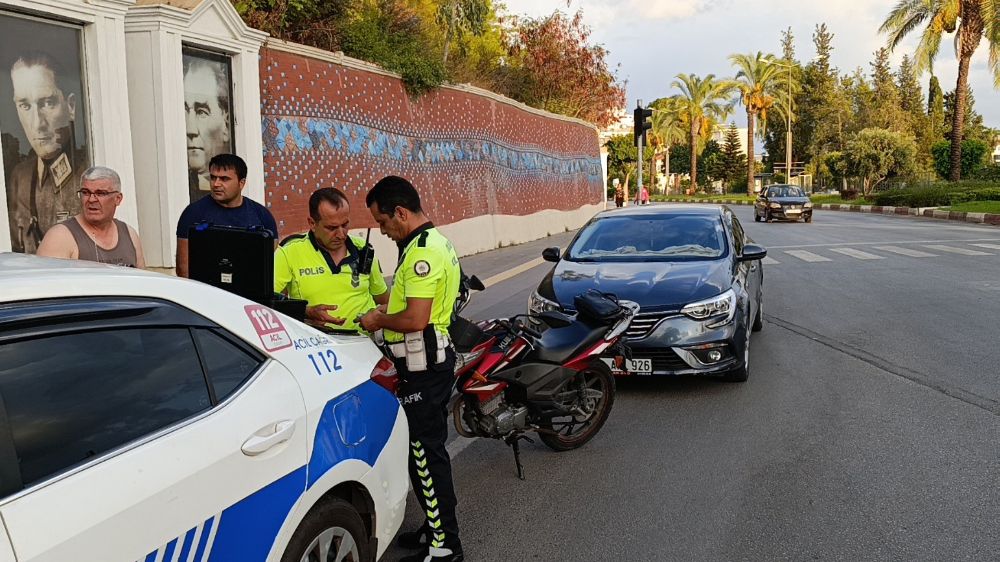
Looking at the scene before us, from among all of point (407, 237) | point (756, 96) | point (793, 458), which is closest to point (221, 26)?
point (407, 237)

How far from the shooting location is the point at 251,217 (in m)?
5.01

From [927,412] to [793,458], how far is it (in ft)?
5.13

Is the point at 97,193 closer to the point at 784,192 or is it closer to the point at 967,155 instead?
the point at 784,192

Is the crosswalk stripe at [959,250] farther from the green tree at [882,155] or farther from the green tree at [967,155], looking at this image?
the green tree at [967,155]

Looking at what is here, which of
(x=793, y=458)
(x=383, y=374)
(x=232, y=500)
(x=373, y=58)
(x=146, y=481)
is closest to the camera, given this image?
(x=146, y=481)

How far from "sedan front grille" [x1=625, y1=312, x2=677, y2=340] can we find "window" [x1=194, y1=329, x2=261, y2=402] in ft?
13.8

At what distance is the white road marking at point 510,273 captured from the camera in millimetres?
13586

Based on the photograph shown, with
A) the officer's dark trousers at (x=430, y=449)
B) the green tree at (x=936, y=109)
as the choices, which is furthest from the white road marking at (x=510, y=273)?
the green tree at (x=936, y=109)

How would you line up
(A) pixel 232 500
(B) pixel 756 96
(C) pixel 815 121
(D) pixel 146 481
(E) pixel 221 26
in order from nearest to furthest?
(D) pixel 146 481 < (A) pixel 232 500 < (E) pixel 221 26 < (B) pixel 756 96 < (C) pixel 815 121

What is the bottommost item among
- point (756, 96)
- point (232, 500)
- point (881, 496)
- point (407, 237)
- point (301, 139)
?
point (881, 496)

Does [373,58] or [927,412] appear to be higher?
[373,58]

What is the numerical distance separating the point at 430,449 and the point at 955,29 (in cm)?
3994

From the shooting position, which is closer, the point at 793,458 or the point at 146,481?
the point at 146,481

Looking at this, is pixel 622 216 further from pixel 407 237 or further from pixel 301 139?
pixel 301 139
